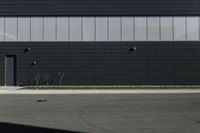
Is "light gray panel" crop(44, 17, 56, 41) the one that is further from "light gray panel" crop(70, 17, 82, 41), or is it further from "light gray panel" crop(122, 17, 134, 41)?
"light gray panel" crop(122, 17, 134, 41)

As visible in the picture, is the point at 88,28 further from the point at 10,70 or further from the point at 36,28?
the point at 10,70

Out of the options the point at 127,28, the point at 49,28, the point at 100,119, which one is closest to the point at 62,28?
the point at 49,28

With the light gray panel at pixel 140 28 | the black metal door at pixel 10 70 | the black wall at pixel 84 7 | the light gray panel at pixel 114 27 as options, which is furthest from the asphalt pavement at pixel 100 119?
the black wall at pixel 84 7

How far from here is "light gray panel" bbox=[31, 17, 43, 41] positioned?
39688mm

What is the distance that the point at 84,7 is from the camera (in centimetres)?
3962

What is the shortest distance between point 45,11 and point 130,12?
7993 mm

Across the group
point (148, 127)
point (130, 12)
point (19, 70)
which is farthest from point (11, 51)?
point (148, 127)

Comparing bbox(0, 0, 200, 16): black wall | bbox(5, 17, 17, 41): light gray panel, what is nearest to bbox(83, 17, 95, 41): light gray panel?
bbox(0, 0, 200, 16): black wall

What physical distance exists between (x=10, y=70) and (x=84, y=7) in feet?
29.9

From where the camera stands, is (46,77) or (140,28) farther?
(140,28)

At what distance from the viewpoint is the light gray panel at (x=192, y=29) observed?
129 ft

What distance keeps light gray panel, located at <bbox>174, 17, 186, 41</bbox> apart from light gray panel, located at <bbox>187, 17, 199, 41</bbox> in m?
0.46

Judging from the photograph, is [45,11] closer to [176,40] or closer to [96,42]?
[96,42]

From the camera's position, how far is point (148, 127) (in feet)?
43.1
